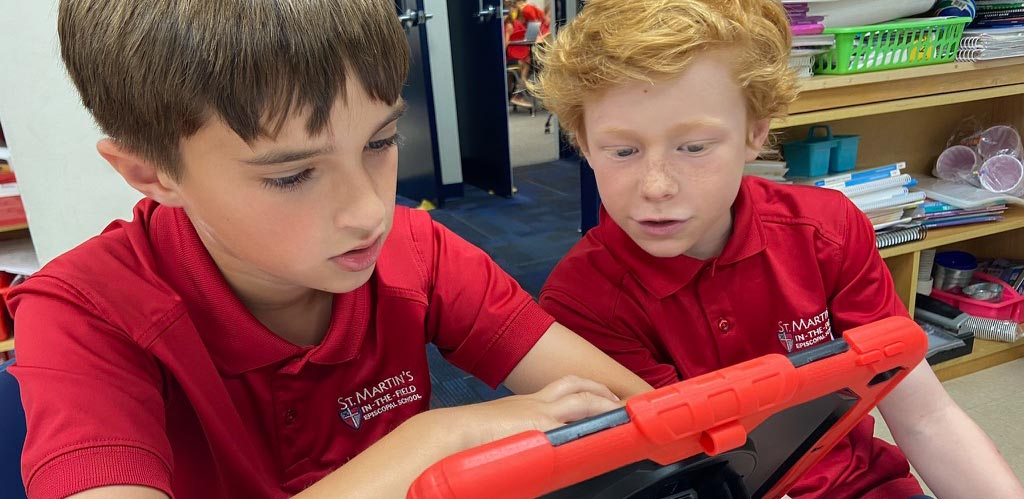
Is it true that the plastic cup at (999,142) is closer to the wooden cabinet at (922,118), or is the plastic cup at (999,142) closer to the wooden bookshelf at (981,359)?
the wooden cabinet at (922,118)

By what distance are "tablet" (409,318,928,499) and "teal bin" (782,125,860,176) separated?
1.13 meters

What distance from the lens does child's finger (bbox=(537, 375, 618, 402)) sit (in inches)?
24.4

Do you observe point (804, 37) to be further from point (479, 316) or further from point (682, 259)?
point (479, 316)

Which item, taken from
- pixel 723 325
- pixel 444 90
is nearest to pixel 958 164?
pixel 723 325

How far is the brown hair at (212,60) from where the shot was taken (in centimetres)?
53

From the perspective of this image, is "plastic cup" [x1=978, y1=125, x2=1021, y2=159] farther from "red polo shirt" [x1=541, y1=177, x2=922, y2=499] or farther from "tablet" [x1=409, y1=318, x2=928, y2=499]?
"tablet" [x1=409, y1=318, x2=928, y2=499]

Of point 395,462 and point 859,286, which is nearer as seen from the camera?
point 395,462

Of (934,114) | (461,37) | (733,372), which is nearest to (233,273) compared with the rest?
(733,372)

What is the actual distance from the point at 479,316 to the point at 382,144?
253 mm

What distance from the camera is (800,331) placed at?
2.88 ft

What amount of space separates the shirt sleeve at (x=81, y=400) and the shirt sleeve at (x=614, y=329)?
0.46 metres

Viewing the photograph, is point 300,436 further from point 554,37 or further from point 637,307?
point 554,37

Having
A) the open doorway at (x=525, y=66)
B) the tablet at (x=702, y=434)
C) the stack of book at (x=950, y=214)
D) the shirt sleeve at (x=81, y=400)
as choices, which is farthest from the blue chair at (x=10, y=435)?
the open doorway at (x=525, y=66)

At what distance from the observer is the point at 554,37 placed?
89cm
